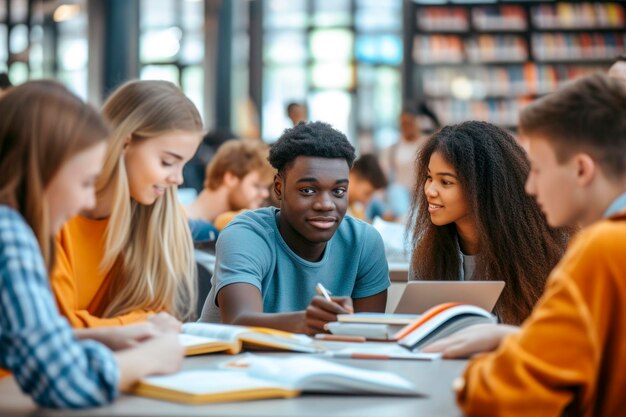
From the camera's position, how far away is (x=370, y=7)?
12.6 meters

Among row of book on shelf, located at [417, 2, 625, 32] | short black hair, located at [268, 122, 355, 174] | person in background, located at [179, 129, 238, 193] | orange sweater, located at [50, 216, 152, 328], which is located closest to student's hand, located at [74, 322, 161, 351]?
orange sweater, located at [50, 216, 152, 328]

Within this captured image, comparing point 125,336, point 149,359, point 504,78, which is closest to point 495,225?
point 125,336

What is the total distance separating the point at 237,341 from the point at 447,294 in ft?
1.64

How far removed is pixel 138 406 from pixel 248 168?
3328 millimetres

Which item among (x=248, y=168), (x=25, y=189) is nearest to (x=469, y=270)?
(x=25, y=189)

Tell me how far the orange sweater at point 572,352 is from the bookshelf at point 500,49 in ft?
31.1

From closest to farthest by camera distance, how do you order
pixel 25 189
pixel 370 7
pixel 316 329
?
pixel 25 189, pixel 316 329, pixel 370 7

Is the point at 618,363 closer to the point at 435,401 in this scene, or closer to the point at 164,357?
the point at 435,401

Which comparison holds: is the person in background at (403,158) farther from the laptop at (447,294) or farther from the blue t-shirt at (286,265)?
the laptop at (447,294)

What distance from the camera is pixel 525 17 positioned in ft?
35.2

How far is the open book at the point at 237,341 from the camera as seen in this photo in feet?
5.54

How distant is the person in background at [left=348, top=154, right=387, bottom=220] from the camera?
262 inches

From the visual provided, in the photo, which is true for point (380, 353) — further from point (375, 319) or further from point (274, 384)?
point (274, 384)

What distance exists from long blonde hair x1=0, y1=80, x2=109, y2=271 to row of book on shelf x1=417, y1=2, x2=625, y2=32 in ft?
32.4
